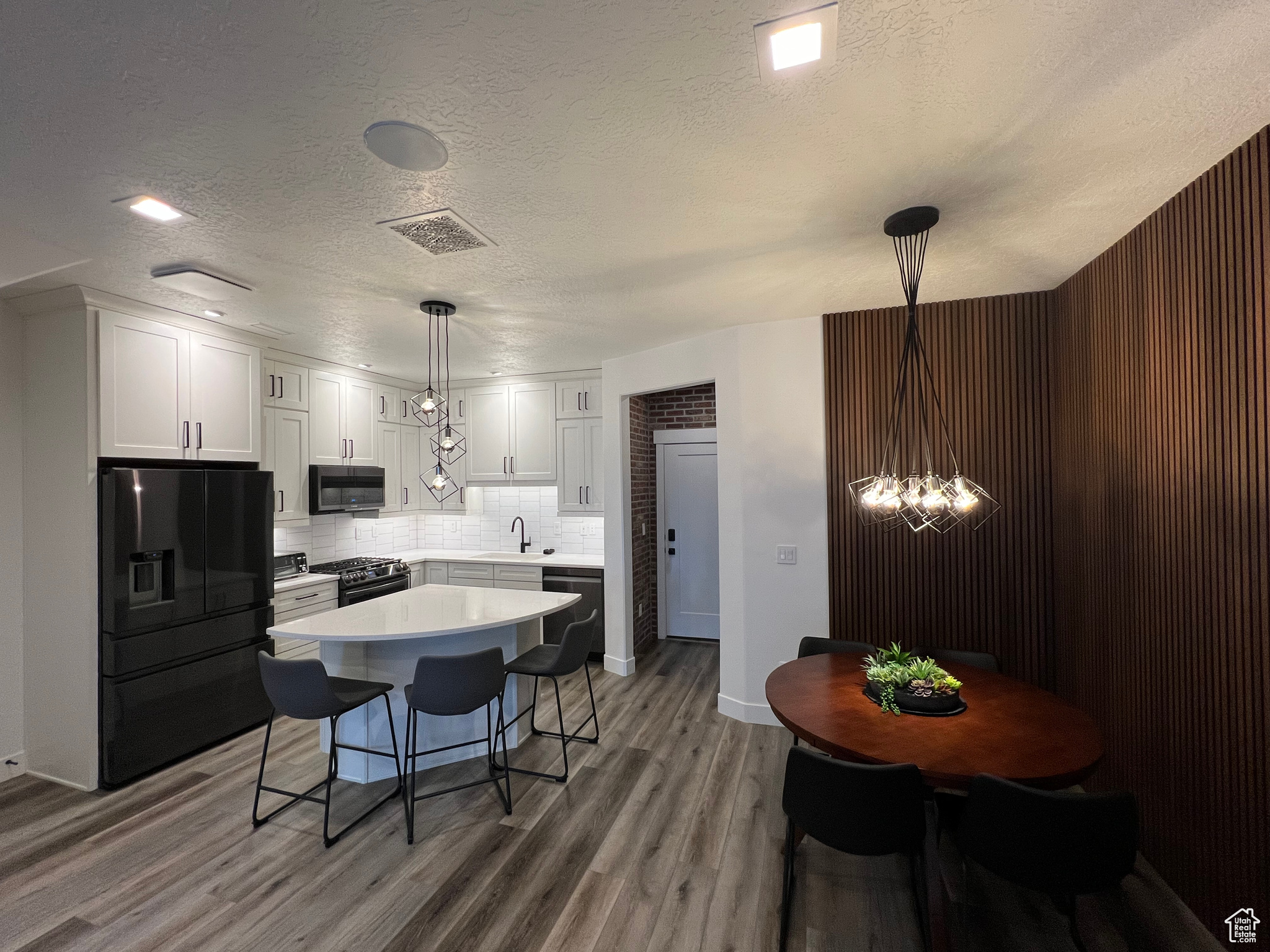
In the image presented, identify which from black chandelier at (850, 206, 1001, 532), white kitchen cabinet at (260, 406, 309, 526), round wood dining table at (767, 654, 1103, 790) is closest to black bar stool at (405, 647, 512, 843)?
round wood dining table at (767, 654, 1103, 790)

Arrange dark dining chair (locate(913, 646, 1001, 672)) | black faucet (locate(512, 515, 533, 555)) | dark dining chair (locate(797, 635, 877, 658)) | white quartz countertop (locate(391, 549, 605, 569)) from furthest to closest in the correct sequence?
1. black faucet (locate(512, 515, 533, 555))
2. white quartz countertop (locate(391, 549, 605, 569))
3. dark dining chair (locate(797, 635, 877, 658))
4. dark dining chair (locate(913, 646, 1001, 672))

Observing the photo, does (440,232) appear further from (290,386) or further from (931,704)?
(290,386)

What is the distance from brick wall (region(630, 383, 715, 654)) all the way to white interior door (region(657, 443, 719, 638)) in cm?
11

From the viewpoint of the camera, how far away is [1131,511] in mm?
2473

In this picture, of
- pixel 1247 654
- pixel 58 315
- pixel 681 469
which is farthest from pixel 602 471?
pixel 1247 654

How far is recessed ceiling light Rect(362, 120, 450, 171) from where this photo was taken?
5.42 ft

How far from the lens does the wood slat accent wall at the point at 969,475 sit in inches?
129

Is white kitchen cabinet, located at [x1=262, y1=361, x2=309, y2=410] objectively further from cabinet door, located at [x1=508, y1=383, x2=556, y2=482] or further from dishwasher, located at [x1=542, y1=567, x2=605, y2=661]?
dishwasher, located at [x1=542, y1=567, x2=605, y2=661]

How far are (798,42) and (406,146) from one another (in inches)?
45.6

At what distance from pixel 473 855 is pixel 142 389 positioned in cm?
319

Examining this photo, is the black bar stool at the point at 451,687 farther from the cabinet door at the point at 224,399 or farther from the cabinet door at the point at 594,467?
the cabinet door at the point at 594,467

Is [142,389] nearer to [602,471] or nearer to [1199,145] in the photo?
[602,471]

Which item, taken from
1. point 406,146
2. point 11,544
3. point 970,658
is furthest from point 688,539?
point 11,544

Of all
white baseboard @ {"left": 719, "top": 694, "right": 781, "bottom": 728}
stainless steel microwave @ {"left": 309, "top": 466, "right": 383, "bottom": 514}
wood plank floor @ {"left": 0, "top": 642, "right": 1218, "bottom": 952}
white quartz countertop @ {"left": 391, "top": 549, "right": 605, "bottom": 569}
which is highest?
stainless steel microwave @ {"left": 309, "top": 466, "right": 383, "bottom": 514}
